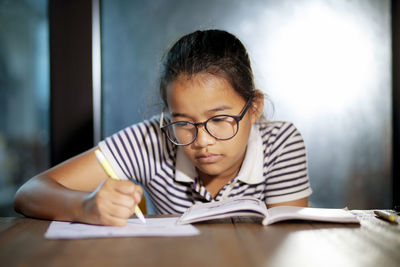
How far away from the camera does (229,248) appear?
2.11 feet

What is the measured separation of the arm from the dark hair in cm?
36

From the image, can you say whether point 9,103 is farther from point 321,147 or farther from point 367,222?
point 367,222

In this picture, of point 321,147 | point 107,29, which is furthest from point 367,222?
point 107,29

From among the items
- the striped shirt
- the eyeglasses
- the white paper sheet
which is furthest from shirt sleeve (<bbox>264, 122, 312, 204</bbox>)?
the white paper sheet

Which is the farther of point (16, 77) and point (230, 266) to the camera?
point (16, 77)

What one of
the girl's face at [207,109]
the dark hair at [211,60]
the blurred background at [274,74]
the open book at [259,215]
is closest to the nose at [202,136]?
the girl's face at [207,109]

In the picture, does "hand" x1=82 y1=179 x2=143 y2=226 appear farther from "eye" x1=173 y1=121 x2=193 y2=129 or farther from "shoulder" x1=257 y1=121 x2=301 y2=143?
"shoulder" x1=257 y1=121 x2=301 y2=143

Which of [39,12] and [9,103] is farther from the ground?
[39,12]

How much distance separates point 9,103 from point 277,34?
1452mm

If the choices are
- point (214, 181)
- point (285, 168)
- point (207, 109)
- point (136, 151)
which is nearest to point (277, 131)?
point (285, 168)

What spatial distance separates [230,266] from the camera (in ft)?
1.78

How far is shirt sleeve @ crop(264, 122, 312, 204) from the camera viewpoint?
126 cm

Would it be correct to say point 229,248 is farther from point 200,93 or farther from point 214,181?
point 214,181

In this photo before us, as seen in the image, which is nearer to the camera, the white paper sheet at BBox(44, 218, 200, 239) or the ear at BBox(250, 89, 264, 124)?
A: the white paper sheet at BBox(44, 218, 200, 239)
